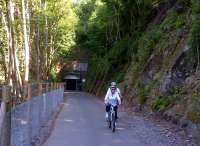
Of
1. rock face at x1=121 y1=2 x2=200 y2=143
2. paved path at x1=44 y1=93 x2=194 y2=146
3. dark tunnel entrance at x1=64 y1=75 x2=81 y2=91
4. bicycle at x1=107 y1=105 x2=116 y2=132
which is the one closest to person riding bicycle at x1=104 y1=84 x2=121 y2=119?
bicycle at x1=107 y1=105 x2=116 y2=132

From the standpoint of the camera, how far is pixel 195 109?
1825cm

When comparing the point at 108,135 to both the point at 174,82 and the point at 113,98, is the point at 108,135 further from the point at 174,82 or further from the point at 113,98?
the point at 174,82

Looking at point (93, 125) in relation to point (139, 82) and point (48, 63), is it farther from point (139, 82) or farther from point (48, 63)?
point (48, 63)

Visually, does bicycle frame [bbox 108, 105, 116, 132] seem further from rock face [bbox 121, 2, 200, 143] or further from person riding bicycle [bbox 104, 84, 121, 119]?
rock face [bbox 121, 2, 200, 143]

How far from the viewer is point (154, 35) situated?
34.8m

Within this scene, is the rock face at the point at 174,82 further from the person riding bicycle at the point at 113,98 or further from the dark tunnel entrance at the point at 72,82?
the dark tunnel entrance at the point at 72,82

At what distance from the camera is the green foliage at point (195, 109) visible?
17391 millimetres

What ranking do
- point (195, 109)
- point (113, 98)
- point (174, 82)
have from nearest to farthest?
point (195, 109), point (113, 98), point (174, 82)

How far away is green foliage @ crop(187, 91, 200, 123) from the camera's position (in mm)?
17391

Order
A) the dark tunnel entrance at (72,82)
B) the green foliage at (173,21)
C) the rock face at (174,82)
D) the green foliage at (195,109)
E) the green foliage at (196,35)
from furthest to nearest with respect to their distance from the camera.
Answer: the dark tunnel entrance at (72,82)
the green foliage at (173,21)
the green foliage at (196,35)
the rock face at (174,82)
the green foliage at (195,109)

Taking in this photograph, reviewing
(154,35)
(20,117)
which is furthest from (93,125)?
(154,35)

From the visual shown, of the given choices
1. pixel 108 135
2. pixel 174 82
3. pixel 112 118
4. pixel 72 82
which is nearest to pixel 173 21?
pixel 174 82

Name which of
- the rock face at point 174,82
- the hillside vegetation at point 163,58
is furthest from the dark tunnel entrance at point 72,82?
the rock face at point 174,82

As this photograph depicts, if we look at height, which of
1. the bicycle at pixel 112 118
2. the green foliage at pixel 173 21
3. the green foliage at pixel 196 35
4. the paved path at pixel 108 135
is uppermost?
the green foliage at pixel 173 21
